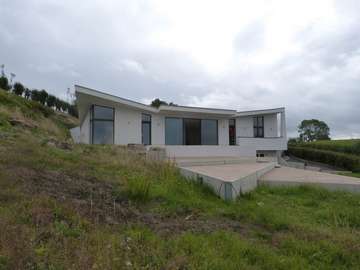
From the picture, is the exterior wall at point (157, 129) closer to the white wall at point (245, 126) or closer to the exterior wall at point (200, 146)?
the exterior wall at point (200, 146)

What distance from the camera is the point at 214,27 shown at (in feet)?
33.2

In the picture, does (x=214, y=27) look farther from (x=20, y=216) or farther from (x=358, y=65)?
(x=20, y=216)

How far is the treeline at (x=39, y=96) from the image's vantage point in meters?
25.2

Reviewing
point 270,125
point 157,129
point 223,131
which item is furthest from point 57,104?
point 270,125

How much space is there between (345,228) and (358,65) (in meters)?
12.1

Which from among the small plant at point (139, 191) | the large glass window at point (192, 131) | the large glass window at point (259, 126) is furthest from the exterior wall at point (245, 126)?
the small plant at point (139, 191)

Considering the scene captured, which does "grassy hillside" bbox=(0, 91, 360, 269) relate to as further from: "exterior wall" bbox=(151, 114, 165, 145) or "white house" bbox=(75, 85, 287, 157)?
"exterior wall" bbox=(151, 114, 165, 145)

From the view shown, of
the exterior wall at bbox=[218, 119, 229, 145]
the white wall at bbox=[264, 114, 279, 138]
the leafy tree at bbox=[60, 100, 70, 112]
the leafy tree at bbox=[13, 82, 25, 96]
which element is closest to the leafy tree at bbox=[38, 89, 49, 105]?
the leafy tree at bbox=[13, 82, 25, 96]

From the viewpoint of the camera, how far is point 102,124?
12039 millimetres

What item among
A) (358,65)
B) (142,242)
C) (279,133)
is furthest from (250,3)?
(279,133)

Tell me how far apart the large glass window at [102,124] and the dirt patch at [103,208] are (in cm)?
791

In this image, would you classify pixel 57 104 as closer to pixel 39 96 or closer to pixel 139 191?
pixel 39 96

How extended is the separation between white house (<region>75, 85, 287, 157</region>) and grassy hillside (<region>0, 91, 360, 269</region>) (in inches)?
276

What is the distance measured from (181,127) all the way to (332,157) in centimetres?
1154
